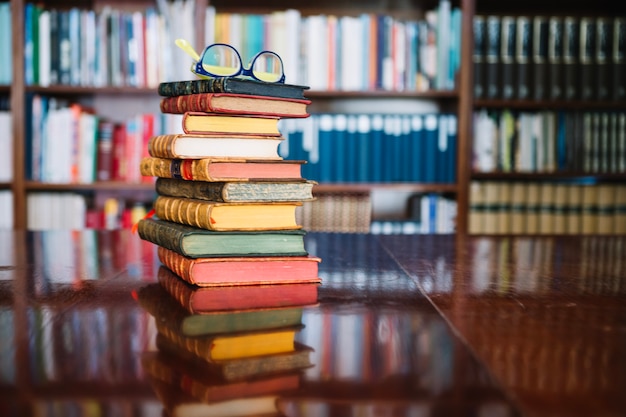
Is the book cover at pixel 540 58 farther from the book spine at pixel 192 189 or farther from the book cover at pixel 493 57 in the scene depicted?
the book spine at pixel 192 189

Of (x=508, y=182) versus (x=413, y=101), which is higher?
(x=413, y=101)

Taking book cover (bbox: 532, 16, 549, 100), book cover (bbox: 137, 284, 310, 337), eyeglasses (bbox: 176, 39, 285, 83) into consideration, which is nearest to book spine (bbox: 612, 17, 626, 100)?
book cover (bbox: 532, 16, 549, 100)

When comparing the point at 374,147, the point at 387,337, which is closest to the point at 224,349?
the point at 387,337

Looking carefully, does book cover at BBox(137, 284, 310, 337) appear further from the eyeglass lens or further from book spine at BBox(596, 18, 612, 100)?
book spine at BBox(596, 18, 612, 100)

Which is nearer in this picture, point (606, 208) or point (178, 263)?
point (178, 263)

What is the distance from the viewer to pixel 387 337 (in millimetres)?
635

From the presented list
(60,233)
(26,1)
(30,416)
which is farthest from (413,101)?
(30,416)

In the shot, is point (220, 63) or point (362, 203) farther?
point (362, 203)

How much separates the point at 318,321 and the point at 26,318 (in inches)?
10.7

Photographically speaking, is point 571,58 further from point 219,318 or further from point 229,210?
point 219,318

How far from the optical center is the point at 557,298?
848mm

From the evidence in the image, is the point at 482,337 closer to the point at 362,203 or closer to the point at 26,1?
the point at 362,203

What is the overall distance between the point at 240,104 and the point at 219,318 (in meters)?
0.29

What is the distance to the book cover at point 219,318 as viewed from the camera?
67cm
